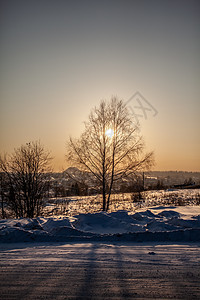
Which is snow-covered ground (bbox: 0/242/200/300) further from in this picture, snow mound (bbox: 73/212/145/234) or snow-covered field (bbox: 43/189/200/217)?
snow-covered field (bbox: 43/189/200/217)

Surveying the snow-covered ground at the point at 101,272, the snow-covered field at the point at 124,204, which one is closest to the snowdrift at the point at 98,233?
the snow-covered ground at the point at 101,272

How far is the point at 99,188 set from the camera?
14.3 meters

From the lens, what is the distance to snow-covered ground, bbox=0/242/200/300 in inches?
98.3

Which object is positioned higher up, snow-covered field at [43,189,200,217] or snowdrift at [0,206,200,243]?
snowdrift at [0,206,200,243]

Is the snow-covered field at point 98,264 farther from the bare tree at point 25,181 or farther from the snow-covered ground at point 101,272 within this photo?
the bare tree at point 25,181

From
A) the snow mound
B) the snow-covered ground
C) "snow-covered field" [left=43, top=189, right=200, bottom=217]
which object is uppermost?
the snow-covered ground

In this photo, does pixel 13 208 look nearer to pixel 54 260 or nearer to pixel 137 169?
pixel 137 169

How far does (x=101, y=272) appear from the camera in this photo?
2984mm

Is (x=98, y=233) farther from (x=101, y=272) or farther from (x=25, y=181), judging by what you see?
(x=25, y=181)

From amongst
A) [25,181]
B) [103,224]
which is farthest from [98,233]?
[25,181]

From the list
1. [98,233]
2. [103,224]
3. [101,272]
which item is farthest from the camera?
[103,224]

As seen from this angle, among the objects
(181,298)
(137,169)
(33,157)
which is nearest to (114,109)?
(137,169)

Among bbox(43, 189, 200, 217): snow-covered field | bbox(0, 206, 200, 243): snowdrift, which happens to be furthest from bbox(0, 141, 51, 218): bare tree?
bbox(0, 206, 200, 243): snowdrift

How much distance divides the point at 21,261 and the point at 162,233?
2923 millimetres
